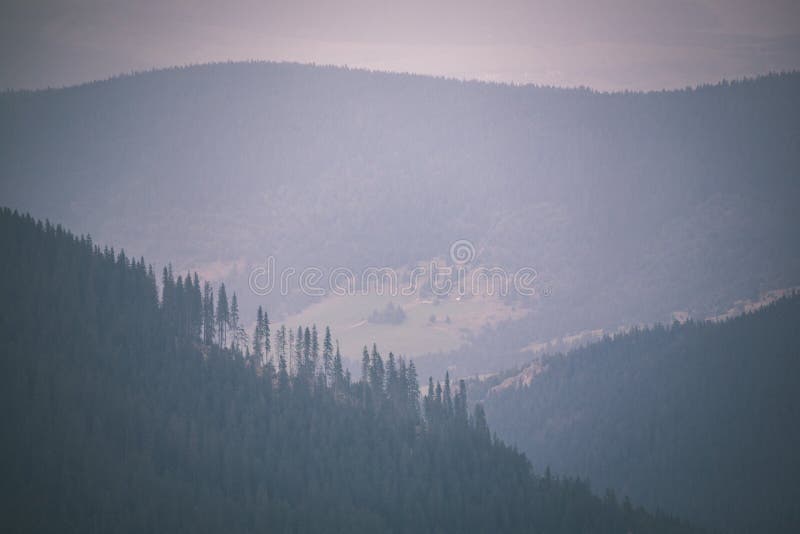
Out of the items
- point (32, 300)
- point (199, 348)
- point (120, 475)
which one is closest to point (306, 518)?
point (120, 475)

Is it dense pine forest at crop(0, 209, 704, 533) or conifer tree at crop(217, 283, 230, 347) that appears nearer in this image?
dense pine forest at crop(0, 209, 704, 533)

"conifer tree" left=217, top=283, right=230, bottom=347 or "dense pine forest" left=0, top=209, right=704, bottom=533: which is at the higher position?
"conifer tree" left=217, top=283, right=230, bottom=347

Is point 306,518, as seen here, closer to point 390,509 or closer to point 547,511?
point 390,509

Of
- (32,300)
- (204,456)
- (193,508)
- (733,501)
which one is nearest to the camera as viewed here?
(193,508)

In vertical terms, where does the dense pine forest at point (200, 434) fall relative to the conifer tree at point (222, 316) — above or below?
below

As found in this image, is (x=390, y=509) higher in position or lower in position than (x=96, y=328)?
lower

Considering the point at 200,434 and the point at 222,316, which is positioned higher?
the point at 222,316

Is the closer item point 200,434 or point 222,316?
point 200,434

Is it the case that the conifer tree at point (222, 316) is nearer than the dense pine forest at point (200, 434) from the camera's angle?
No
